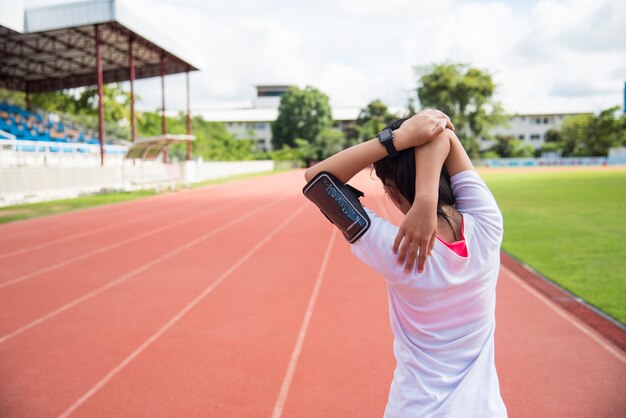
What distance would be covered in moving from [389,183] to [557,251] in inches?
310

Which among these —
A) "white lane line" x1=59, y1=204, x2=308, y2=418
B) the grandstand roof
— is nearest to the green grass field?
"white lane line" x1=59, y1=204, x2=308, y2=418

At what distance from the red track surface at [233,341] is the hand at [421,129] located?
0.43 metres

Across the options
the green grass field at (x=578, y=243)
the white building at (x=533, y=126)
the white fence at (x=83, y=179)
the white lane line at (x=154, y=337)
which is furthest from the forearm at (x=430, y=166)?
the white building at (x=533, y=126)

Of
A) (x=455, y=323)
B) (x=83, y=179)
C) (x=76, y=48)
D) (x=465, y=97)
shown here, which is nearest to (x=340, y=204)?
(x=455, y=323)

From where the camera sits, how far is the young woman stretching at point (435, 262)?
3.48ft

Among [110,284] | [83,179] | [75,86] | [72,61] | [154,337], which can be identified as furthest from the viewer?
[75,86]

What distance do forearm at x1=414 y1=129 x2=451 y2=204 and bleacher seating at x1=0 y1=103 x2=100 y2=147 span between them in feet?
105

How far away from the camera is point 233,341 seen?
441 cm

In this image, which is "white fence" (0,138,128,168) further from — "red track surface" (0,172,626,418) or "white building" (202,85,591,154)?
"white building" (202,85,591,154)

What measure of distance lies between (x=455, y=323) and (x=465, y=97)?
5577cm

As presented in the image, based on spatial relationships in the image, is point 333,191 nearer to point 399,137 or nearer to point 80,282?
point 399,137

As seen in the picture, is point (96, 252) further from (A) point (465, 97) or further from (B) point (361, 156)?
(A) point (465, 97)

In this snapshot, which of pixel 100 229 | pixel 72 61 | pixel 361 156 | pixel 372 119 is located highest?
pixel 72 61

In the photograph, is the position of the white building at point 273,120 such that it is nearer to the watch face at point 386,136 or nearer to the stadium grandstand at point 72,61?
the stadium grandstand at point 72,61
